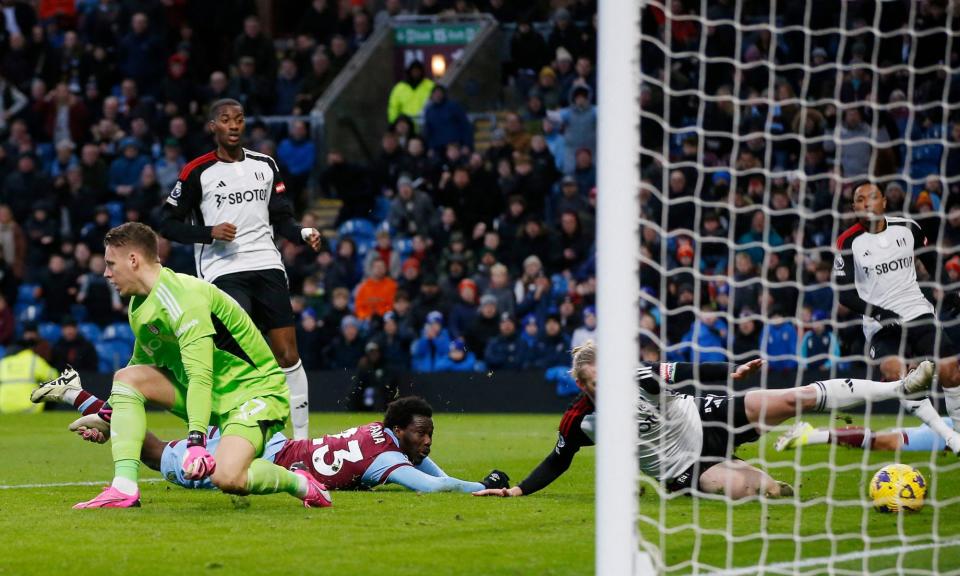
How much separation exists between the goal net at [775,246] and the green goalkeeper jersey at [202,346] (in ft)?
6.78

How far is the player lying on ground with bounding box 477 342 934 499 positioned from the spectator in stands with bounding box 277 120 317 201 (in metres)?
13.1

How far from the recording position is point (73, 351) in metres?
18.6

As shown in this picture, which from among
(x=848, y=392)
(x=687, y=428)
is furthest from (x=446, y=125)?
(x=687, y=428)

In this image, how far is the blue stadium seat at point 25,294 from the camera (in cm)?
2044

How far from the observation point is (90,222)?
20453 mm

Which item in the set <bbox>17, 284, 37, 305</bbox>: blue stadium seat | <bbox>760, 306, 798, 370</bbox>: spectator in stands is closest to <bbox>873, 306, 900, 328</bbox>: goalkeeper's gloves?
<bbox>760, 306, 798, 370</bbox>: spectator in stands

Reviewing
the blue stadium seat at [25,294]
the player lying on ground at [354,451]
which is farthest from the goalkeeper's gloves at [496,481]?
the blue stadium seat at [25,294]

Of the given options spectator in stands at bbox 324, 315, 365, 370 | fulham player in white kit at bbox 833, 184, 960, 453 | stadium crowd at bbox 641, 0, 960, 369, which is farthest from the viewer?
spectator in stands at bbox 324, 315, 365, 370

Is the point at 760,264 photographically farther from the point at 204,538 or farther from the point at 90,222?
the point at 90,222

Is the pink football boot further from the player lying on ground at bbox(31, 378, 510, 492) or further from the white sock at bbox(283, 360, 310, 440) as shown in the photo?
the white sock at bbox(283, 360, 310, 440)

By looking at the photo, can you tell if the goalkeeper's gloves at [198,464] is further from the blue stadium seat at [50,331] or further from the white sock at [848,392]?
the blue stadium seat at [50,331]

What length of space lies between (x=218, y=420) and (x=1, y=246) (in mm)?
14056

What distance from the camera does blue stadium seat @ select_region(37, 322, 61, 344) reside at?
19703 millimetres

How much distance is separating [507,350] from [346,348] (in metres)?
2.07
